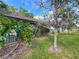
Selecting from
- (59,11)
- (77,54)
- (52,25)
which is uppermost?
(59,11)

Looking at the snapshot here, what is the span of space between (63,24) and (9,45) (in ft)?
15.6

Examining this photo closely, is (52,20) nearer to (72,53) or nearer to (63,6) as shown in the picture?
(63,6)

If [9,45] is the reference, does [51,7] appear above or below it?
above

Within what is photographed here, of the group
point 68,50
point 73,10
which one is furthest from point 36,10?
point 68,50

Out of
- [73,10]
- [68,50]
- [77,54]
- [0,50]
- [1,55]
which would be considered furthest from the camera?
[73,10]

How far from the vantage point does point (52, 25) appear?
51.9 ft

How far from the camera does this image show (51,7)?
15281 mm

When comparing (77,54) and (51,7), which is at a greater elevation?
(51,7)

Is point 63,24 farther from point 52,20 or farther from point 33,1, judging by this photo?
point 33,1

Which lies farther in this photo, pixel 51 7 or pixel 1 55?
pixel 51 7

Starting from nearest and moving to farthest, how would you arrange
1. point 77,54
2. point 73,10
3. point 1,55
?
1. point 1,55
2. point 77,54
3. point 73,10

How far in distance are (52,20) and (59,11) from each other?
942mm

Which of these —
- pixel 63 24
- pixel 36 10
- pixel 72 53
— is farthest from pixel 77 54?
pixel 36 10

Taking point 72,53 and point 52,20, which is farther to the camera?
point 52,20
